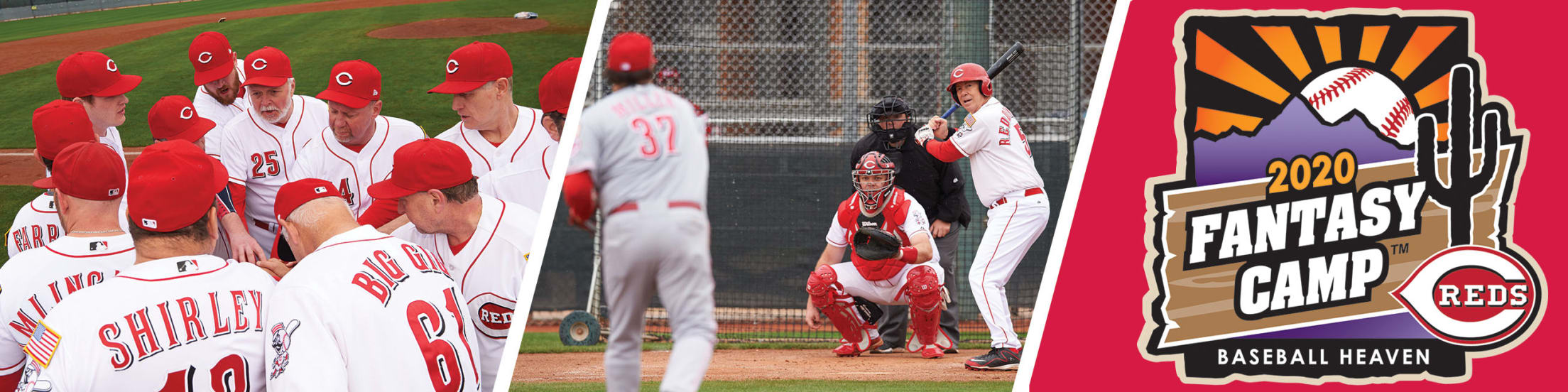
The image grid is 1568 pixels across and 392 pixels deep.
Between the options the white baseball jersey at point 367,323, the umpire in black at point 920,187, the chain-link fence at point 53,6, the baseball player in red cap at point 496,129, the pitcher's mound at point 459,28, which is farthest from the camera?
the pitcher's mound at point 459,28

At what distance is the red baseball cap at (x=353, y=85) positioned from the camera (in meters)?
4.46

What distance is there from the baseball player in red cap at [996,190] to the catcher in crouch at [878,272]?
1.03 feet

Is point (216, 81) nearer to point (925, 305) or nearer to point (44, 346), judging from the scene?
point (44, 346)

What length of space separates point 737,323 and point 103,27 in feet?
27.4

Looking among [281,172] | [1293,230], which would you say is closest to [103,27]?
[281,172]

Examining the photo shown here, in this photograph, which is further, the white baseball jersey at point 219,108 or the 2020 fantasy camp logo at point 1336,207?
the white baseball jersey at point 219,108

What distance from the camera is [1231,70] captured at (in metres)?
4.33

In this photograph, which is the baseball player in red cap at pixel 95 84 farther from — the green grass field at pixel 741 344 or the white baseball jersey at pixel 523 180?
the green grass field at pixel 741 344

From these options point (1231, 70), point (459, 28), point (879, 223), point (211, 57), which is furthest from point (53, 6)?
point (1231, 70)

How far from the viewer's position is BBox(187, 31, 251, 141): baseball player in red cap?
5.54m

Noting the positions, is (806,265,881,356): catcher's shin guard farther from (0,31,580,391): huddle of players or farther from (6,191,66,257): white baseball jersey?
(6,191,66,257): white baseball jersey

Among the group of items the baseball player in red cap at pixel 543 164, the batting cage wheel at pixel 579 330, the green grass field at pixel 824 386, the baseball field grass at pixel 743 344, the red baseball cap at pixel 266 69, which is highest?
the red baseball cap at pixel 266 69

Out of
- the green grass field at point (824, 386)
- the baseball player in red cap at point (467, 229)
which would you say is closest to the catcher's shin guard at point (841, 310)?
the green grass field at point (824, 386)

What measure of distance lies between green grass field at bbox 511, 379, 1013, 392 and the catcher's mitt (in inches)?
21.7
